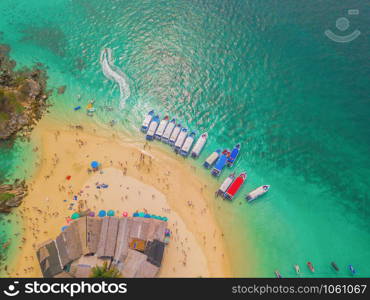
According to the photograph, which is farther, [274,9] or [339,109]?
[274,9]

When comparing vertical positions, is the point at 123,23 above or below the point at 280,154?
above

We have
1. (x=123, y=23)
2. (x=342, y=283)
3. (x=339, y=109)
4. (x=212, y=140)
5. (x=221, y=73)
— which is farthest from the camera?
(x=123, y=23)

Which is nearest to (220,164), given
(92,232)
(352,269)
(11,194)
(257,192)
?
(257,192)

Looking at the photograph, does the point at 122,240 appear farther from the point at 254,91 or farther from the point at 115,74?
the point at 254,91

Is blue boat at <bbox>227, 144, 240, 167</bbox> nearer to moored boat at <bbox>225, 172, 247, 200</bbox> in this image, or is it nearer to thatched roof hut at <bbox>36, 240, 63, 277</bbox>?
moored boat at <bbox>225, 172, 247, 200</bbox>

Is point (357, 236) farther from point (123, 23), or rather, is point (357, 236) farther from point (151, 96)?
point (123, 23)

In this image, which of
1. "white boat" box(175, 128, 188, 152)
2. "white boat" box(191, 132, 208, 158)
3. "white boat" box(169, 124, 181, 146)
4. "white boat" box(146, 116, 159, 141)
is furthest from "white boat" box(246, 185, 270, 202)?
"white boat" box(146, 116, 159, 141)

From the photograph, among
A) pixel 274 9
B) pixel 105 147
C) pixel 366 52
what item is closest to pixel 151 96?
→ pixel 105 147
